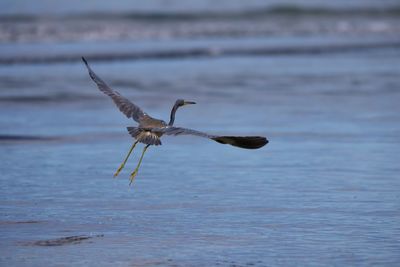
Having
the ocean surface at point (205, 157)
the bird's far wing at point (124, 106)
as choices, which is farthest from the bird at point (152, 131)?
the ocean surface at point (205, 157)

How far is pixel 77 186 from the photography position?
36.4 ft

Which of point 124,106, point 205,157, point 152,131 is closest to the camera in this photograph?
point 152,131

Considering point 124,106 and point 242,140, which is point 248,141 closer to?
point 242,140

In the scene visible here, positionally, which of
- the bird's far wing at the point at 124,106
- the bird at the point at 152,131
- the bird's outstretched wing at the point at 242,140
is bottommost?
the bird's outstretched wing at the point at 242,140

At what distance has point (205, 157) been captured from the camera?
12.8 metres

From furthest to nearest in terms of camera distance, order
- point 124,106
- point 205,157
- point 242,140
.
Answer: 1. point 205,157
2. point 124,106
3. point 242,140

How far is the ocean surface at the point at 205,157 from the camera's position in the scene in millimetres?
8656

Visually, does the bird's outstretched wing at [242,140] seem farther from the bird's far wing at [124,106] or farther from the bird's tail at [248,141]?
the bird's far wing at [124,106]

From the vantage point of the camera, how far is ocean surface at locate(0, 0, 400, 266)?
8656 millimetres

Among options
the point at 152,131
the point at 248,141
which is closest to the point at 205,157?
the point at 152,131

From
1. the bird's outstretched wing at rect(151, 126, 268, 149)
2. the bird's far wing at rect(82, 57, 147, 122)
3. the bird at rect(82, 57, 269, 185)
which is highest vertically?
the bird's far wing at rect(82, 57, 147, 122)

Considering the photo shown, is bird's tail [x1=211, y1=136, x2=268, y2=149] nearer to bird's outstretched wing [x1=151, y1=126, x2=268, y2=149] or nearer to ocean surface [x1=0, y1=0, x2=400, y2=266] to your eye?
bird's outstretched wing [x1=151, y1=126, x2=268, y2=149]

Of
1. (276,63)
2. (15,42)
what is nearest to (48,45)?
(15,42)

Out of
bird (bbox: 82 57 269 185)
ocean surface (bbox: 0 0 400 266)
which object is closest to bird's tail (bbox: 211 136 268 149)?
bird (bbox: 82 57 269 185)
